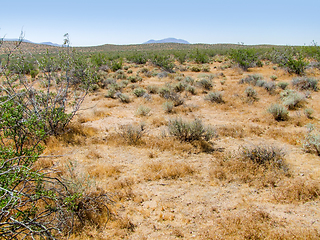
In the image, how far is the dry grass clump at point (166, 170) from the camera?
4.86 m

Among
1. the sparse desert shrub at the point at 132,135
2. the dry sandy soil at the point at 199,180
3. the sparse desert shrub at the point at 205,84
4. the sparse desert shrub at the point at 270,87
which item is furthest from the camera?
the sparse desert shrub at the point at 205,84

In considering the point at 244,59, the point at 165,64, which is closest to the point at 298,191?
the point at 165,64

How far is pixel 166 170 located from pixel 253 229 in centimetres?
227

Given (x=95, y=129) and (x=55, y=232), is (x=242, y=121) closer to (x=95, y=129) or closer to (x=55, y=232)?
(x=95, y=129)

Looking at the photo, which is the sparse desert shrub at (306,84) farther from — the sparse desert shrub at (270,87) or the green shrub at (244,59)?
the green shrub at (244,59)

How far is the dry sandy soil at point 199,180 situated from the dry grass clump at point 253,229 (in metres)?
0.01

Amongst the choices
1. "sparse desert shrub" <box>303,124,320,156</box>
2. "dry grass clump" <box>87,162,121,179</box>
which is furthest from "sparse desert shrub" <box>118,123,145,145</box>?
"sparse desert shrub" <box>303,124,320,156</box>

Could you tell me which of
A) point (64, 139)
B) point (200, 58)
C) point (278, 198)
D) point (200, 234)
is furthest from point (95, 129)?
point (200, 58)

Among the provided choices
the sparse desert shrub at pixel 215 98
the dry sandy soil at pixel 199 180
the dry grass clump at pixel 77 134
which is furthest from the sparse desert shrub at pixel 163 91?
the dry grass clump at pixel 77 134

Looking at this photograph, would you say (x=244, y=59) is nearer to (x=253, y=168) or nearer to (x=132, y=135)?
(x=132, y=135)

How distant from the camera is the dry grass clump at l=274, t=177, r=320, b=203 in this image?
12.7ft

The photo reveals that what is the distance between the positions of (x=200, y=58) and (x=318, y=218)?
27490 millimetres

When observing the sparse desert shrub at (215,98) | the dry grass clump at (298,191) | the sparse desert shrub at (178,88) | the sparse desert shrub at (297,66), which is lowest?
the dry grass clump at (298,191)

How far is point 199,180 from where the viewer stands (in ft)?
15.5
